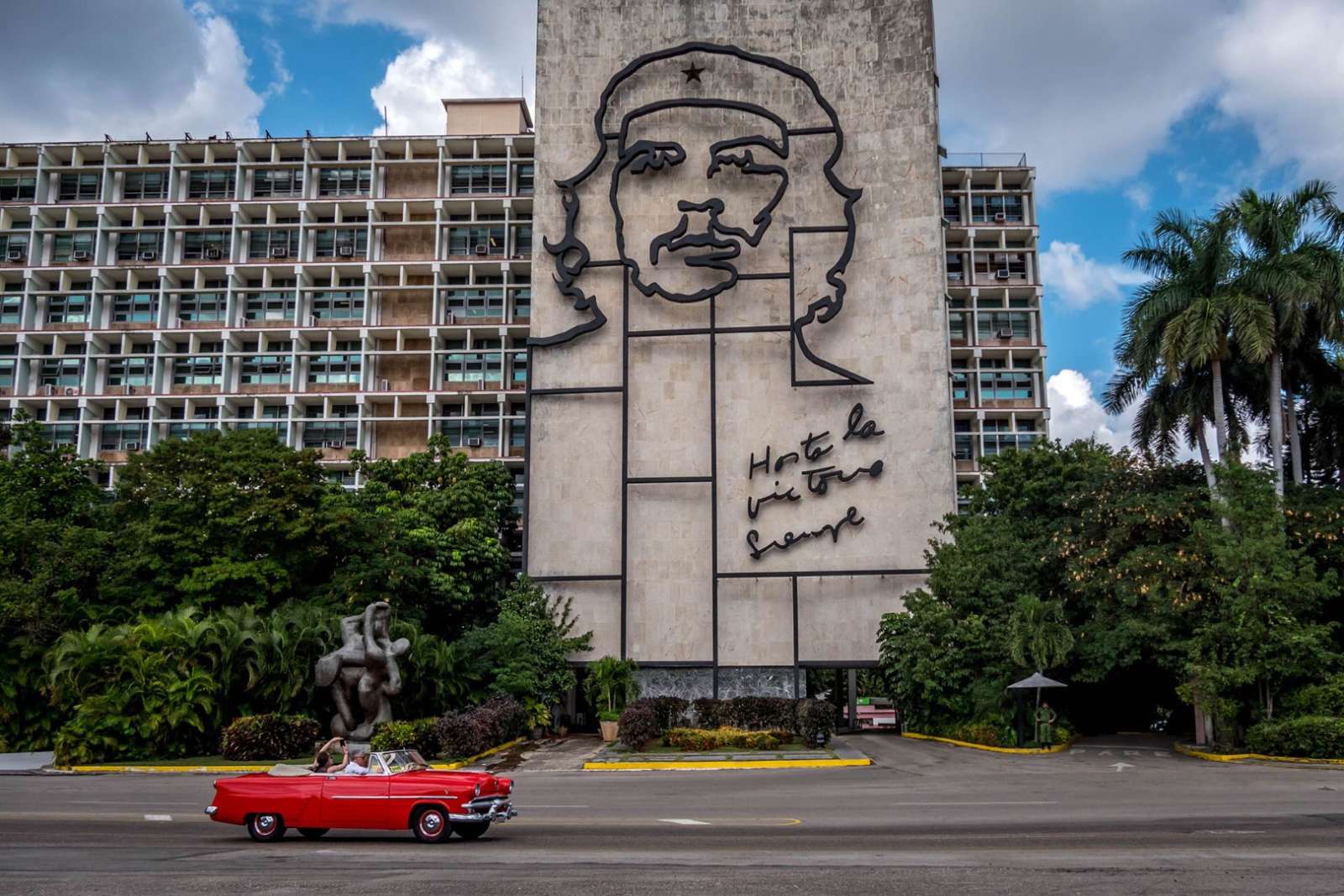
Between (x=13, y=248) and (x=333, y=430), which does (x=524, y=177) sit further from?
(x=13, y=248)

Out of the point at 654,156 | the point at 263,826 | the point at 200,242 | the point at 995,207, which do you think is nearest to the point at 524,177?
the point at 200,242

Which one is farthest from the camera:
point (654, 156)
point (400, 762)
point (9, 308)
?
point (9, 308)

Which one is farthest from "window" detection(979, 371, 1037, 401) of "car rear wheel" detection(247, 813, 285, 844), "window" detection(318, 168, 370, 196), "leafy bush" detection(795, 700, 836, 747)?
"car rear wheel" detection(247, 813, 285, 844)

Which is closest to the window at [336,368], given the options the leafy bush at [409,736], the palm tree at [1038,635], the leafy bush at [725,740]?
the leafy bush at [409,736]

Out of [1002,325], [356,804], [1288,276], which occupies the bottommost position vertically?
[356,804]

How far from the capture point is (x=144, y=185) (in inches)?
3172

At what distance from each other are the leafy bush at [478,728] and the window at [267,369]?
137 feet

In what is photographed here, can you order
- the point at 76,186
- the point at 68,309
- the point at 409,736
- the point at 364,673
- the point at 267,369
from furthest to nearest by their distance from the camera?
the point at 76,186, the point at 68,309, the point at 267,369, the point at 364,673, the point at 409,736

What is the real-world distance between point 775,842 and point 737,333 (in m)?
33.8

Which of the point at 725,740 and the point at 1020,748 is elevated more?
the point at 725,740

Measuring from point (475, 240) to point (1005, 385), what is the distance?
37.3m

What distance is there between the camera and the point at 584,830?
18953 mm

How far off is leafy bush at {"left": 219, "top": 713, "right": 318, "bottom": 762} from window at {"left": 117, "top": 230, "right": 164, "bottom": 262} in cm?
5342

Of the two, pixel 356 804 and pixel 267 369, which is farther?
pixel 267 369
